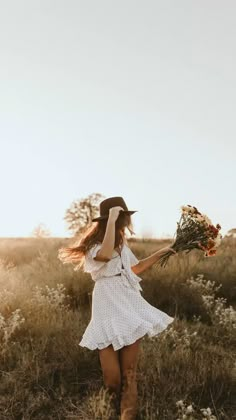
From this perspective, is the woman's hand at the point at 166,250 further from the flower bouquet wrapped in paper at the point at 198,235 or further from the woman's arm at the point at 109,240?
the woman's arm at the point at 109,240

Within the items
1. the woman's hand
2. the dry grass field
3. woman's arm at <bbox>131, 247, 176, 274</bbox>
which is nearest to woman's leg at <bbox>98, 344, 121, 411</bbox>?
the dry grass field

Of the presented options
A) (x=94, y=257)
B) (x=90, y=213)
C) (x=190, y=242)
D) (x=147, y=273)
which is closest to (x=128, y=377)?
(x=94, y=257)

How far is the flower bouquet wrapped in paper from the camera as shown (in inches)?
176

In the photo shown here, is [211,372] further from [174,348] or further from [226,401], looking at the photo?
[174,348]

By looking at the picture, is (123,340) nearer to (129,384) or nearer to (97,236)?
(129,384)

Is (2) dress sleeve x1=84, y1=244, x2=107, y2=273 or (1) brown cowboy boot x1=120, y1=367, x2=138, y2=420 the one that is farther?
(2) dress sleeve x1=84, y1=244, x2=107, y2=273

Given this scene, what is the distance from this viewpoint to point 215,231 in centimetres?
446

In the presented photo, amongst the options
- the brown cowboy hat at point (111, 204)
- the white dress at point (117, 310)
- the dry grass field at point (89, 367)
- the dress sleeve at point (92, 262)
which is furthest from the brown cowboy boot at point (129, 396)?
the brown cowboy hat at point (111, 204)

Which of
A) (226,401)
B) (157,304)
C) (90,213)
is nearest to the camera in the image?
(226,401)

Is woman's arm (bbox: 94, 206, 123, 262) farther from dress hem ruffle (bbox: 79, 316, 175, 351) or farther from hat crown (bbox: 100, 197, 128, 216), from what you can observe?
dress hem ruffle (bbox: 79, 316, 175, 351)

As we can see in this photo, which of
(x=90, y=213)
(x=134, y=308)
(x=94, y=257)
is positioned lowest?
(x=134, y=308)

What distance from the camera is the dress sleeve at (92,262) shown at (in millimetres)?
4082

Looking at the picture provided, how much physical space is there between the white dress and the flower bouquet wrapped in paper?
0.49m

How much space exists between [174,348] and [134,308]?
1.64 metres
